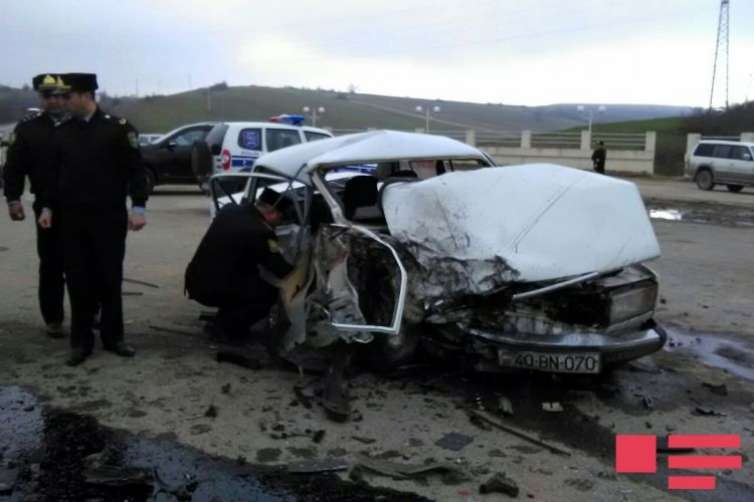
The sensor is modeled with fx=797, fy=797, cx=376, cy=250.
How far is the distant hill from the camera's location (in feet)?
193

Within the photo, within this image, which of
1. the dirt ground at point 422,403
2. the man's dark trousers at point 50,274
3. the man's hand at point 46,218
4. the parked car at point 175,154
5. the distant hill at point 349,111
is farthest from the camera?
the distant hill at point 349,111

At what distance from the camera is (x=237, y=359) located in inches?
213

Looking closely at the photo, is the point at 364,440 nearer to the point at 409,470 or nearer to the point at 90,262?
the point at 409,470

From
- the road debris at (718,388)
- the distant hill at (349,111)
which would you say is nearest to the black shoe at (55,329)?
the road debris at (718,388)

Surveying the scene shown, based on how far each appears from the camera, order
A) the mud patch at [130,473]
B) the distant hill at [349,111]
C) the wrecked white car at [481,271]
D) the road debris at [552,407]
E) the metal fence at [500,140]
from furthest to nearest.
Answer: the distant hill at [349,111]
the metal fence at [500,140]
the road debris at [552,407]
the wrecked white car at [481,271]
the mud patch at [130,473]

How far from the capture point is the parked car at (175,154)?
17891 mm

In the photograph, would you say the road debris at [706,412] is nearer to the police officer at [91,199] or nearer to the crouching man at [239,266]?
the crouching man at [239,266]

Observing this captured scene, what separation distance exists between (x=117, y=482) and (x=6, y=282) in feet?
16.3

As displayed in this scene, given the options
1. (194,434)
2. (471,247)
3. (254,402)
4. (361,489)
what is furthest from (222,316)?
(361,489)

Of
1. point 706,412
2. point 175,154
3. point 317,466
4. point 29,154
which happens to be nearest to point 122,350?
point 29,154

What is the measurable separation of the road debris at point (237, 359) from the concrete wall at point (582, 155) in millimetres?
27577

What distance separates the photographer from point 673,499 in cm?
363

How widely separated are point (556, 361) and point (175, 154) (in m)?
14.8

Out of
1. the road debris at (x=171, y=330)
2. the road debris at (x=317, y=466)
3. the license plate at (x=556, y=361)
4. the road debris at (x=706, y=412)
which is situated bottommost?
the road debris at (x=706, y=412)
